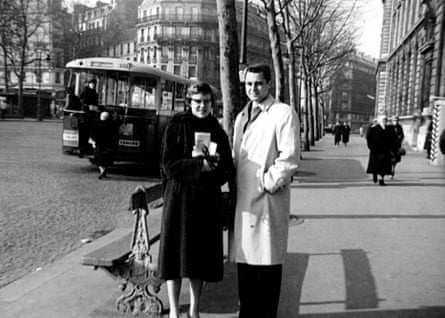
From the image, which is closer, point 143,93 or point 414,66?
point 143,93

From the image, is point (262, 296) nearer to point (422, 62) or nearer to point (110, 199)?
point (110, 199)

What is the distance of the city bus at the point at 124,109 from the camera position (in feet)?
44.7

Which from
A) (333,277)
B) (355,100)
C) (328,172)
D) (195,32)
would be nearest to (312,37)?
(328,172)

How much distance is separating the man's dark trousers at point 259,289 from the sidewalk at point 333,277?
1.18 ft

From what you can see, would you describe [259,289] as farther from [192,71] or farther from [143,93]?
[192,71]

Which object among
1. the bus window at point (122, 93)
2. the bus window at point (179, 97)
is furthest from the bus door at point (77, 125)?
the bus window at point (179, 97)

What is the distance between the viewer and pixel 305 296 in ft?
15.4

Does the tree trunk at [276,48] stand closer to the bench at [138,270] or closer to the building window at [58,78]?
the bench at [138,270]

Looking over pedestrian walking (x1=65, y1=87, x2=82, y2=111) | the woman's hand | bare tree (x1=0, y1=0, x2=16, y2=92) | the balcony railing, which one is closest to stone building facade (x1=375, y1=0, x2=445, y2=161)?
pedestrian walking (x1=65, y1=87, x2=82, y2=111)

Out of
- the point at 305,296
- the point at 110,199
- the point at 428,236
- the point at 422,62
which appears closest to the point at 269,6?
the point at 110,199

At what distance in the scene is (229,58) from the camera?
7.83m

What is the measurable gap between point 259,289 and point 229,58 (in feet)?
15.5

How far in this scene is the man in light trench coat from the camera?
358cm

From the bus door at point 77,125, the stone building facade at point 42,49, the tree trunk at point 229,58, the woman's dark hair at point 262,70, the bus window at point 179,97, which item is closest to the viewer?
the woman's dark hair at point 262,70
